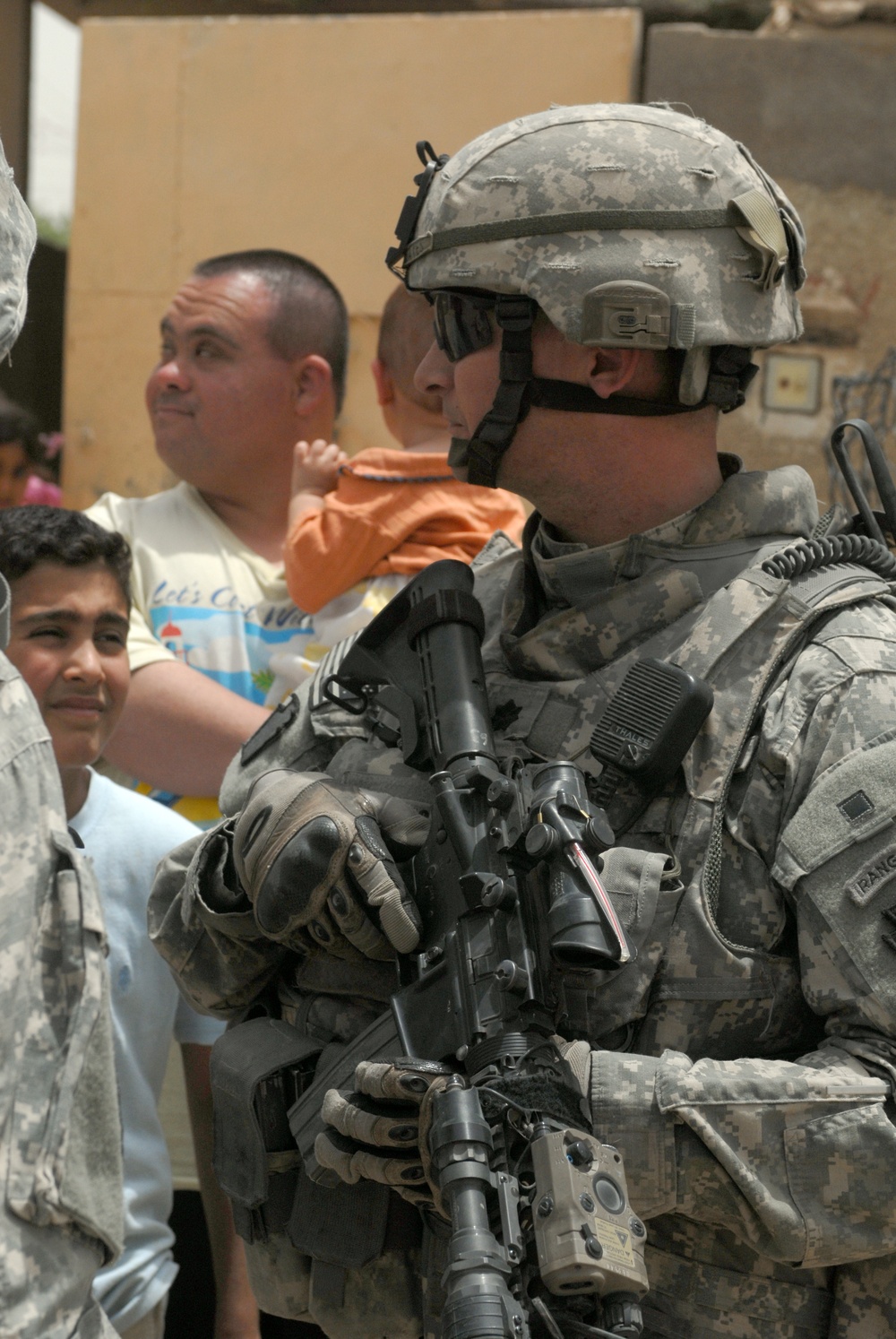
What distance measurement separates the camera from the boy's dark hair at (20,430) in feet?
21.2

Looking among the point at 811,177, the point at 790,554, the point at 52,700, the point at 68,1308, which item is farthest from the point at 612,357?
the point at 811,177

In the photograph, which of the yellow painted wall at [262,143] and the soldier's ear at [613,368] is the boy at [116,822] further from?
the yellow painted wall at [262,143]

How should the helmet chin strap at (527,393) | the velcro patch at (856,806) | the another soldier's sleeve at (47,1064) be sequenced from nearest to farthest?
1. the another soldier's sleeve at (47,1064)
2. the velcro patch at (856,806)
3. the helmet chin strap at (527,393)

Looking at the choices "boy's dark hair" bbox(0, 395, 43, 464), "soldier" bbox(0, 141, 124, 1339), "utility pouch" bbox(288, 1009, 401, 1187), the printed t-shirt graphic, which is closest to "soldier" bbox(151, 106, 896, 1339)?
"utility pouch" bbox(288, 1009, 401, 1187)

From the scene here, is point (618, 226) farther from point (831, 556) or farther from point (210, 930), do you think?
point (210, 930)

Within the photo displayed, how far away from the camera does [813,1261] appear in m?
1.75

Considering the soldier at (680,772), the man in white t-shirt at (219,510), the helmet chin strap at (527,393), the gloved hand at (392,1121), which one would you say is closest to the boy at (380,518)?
the man in white t-shirt at (219,510)

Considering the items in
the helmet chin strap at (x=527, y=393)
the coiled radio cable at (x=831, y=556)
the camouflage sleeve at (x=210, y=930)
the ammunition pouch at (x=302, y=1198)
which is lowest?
the ammunition pouch at (x=302, y=1198)

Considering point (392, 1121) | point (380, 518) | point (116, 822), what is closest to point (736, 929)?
point (392, 1121)

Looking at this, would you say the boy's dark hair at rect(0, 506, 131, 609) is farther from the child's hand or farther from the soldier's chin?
the soldier's chin

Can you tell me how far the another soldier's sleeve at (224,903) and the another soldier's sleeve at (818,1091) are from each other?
63 cm

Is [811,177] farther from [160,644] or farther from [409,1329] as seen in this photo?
[409,1329]

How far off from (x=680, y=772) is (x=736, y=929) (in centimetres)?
22

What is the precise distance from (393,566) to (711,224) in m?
1.20
